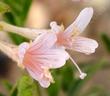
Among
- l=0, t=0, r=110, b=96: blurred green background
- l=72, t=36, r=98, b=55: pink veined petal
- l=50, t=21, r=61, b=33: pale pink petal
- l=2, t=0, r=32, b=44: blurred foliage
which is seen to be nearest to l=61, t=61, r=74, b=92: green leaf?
l=0, t=0, r=110, b=96: blurred green background

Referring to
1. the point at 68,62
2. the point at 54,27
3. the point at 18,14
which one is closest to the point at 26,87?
the point at 54,27

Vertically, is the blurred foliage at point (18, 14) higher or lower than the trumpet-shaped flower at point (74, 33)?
lower

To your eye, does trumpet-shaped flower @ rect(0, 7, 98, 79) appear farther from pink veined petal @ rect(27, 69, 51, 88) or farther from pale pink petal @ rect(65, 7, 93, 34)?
pink veined petal @ rect(27, 69, 51, 88)

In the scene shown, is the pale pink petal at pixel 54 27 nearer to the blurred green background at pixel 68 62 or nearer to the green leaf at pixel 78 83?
the blurred green background at pixel 68 62

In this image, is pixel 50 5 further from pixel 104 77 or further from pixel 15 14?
pixel 15 14

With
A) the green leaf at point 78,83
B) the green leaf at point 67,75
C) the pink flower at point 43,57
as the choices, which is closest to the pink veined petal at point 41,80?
the pink flower at point 43,57

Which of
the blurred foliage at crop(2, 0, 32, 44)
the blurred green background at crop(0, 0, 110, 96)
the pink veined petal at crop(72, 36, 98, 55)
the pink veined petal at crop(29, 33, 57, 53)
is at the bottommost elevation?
the blurred green background at crop(0, 0, 110, 96)
